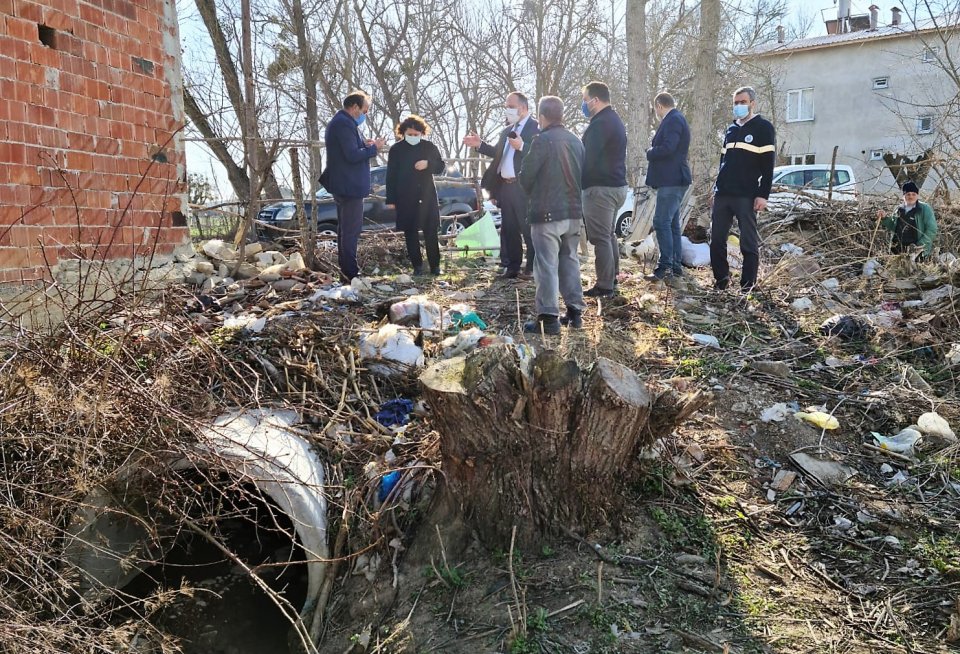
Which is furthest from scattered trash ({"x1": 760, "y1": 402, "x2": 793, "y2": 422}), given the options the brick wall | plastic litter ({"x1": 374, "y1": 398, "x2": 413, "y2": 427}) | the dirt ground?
the brick wall

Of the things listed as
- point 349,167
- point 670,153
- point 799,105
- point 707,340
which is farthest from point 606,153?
point 799,105

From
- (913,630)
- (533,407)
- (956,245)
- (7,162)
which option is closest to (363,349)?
(533,407)

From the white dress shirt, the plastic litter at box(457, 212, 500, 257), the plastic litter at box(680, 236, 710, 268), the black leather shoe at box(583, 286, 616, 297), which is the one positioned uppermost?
the white dress shirt

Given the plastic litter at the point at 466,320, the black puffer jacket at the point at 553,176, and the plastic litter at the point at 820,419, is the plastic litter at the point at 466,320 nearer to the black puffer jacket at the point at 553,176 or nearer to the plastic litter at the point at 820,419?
the black puffer jacket at the point at 553,176

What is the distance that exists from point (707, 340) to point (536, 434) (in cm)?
249

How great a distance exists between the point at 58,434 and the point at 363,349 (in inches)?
77.4

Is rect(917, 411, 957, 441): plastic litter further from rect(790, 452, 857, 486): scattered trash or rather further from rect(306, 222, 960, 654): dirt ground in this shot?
rect(790, 452, 857, 486): scattered trash

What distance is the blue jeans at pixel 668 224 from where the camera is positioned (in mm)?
6781

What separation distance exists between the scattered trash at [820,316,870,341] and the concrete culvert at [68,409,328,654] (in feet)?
13.1

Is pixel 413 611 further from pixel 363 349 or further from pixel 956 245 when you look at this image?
pixel 956 245

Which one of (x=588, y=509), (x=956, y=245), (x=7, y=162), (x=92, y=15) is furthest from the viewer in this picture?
(x=956, y=245)

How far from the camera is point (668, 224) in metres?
6.84

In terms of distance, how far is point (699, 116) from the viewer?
1299 centimetres

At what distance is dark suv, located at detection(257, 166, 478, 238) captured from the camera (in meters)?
11.7
